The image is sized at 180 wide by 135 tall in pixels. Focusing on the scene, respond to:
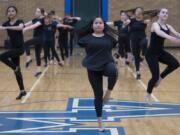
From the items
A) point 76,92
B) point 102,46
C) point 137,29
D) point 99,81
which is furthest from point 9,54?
→ point 137,29

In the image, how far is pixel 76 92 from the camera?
1055 cm

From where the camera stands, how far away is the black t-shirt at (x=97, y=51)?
640 cm

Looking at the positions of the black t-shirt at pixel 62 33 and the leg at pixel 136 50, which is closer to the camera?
the leg at pixel 136 50

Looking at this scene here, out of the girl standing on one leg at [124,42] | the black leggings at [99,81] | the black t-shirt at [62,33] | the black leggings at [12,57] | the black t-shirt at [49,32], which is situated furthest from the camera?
the black t-shirt at [62,33]

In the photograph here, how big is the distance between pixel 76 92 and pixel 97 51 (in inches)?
167

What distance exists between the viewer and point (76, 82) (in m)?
12.2

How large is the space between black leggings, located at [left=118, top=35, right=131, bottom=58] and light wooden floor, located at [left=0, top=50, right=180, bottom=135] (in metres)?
0.68

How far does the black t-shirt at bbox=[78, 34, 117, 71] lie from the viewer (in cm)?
640

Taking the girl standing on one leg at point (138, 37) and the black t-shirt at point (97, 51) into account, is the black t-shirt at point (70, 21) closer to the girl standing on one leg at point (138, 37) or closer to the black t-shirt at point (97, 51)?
the girl standing on one leg at point (138, 37)

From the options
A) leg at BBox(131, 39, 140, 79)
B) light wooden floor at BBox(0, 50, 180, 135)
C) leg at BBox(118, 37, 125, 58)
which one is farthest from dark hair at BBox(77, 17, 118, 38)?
leg at BBox(118, 37, 125, 58)

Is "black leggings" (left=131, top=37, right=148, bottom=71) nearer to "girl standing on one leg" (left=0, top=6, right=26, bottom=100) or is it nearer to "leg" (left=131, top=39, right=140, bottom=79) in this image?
"leg" (left=131, top=39, right=140, bottom=79)

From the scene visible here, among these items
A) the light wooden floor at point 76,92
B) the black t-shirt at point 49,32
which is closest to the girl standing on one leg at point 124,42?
the light wooden floor at point 76,92

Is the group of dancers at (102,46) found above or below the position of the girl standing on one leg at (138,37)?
above

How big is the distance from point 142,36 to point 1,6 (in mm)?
12334
